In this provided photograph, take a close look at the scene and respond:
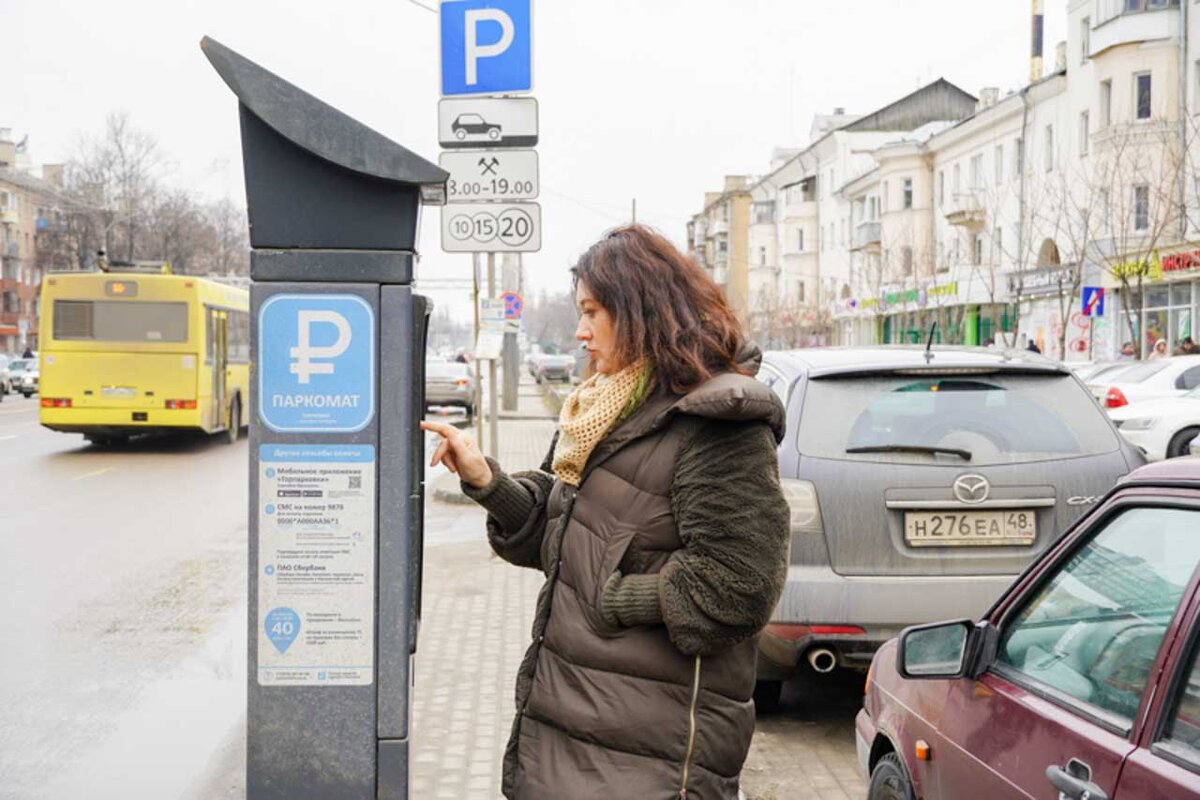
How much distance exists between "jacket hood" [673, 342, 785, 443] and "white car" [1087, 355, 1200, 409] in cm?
1777

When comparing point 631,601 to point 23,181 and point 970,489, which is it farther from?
point 23,181

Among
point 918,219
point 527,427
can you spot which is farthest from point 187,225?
point 527,427

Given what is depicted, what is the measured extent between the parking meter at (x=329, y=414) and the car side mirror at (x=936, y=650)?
1.30 meters

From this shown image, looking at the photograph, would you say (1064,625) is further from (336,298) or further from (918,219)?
(918,219)

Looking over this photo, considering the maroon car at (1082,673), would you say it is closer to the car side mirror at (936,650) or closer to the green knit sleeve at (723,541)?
the car side mirror at (936,650)

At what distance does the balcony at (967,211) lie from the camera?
48.0 metres

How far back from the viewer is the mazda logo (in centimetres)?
562

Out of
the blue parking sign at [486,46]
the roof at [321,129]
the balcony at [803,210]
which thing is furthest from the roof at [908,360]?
the balcony at [803,210]

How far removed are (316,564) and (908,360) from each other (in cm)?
319

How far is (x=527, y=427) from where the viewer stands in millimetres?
30125

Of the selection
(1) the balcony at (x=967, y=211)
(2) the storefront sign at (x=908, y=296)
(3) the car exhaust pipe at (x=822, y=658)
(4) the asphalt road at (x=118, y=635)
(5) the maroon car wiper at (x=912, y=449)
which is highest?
(1) the balcony at (x=967, y=211)

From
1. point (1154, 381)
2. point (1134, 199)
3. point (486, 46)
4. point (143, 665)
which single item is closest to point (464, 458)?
point (143, 665)

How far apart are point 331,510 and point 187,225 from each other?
248ft

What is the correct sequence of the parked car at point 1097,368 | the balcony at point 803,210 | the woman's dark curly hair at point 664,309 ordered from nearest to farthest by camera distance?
the woman's dark curly hair at point 664,309
the parked car at point 1097,368
the balcony at point 803,210
